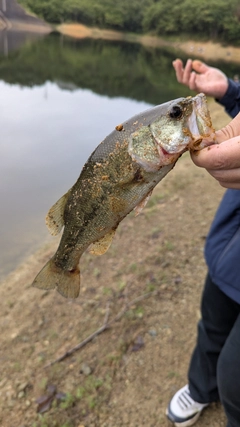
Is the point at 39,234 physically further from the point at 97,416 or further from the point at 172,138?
the point at 172,138

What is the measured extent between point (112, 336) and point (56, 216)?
7.30 feet

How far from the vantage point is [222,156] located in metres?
1.38

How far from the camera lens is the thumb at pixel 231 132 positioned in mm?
1472

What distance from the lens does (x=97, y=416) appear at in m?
2.97

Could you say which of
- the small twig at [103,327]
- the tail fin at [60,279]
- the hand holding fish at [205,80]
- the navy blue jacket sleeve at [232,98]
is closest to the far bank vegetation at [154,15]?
the hand holding fish at [205,80]

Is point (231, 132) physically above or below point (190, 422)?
above

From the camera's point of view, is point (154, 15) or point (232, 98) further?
point (154, 15)

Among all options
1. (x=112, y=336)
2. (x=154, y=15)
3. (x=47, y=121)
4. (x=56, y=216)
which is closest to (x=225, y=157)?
(x=56, y=216)

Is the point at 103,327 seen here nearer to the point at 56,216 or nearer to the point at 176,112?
the point at 56,216

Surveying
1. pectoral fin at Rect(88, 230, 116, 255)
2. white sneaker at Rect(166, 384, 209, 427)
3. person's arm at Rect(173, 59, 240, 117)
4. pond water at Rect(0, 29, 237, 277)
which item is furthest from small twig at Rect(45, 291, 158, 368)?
pond water at Rect(0, 29, 237, 277)

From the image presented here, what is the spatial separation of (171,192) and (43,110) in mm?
9564

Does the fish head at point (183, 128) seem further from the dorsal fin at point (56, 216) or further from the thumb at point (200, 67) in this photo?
the thumb at point (200, 67)

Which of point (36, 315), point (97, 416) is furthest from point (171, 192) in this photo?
point (97, 416)

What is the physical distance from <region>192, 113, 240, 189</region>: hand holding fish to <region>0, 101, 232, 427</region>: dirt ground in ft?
7.70
